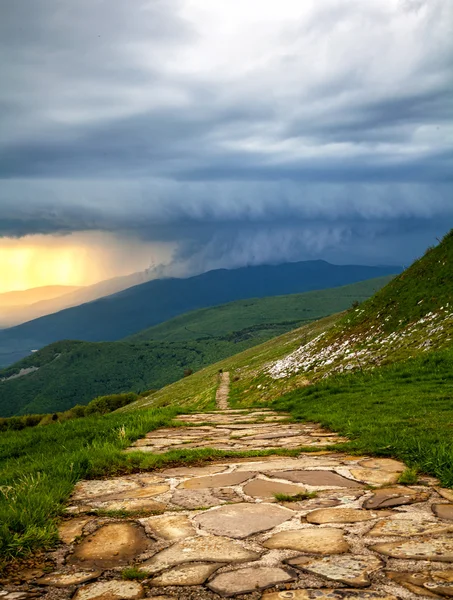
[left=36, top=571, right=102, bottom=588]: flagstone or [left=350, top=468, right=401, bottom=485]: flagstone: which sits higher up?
[left=36, top=571, right=102, bottom=588]: flagstone

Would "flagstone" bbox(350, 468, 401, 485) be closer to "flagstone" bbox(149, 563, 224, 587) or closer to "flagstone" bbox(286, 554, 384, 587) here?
"flagstone" bbox(286, 554, 384, 587)

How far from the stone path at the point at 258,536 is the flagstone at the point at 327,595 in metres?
0.01

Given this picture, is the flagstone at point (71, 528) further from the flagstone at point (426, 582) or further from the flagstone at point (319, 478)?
the flagstone at point (426, 582)

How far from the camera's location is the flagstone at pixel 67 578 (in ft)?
15.0

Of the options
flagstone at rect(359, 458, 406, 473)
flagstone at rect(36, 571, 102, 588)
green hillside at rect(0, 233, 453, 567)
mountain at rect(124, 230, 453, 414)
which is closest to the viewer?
flagstone at rect(36, 571, 102, 588)

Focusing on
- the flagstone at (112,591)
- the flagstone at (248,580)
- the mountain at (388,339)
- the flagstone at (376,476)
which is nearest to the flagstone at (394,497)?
the flagstone at (376,476)

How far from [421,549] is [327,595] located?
1.30 m

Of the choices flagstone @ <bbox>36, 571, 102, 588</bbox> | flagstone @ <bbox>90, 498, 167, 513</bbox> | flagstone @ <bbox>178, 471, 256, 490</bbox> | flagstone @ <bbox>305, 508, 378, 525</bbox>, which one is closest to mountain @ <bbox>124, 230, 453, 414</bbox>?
flagstone @ <bbox>178, 471, 256, 490</bbox>

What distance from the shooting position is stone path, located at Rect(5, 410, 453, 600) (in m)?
4.28

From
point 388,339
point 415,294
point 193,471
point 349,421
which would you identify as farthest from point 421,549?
point 415,294

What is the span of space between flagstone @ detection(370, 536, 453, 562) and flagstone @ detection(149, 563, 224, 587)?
159 centimetres

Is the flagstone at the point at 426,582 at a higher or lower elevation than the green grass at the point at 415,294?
lower

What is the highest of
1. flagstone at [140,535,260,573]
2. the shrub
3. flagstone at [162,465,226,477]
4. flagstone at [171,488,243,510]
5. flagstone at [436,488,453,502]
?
flagstone at [140,535,260,573]

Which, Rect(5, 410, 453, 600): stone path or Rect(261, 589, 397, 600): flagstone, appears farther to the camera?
Rect(5, 410, 453, 600): stone path
